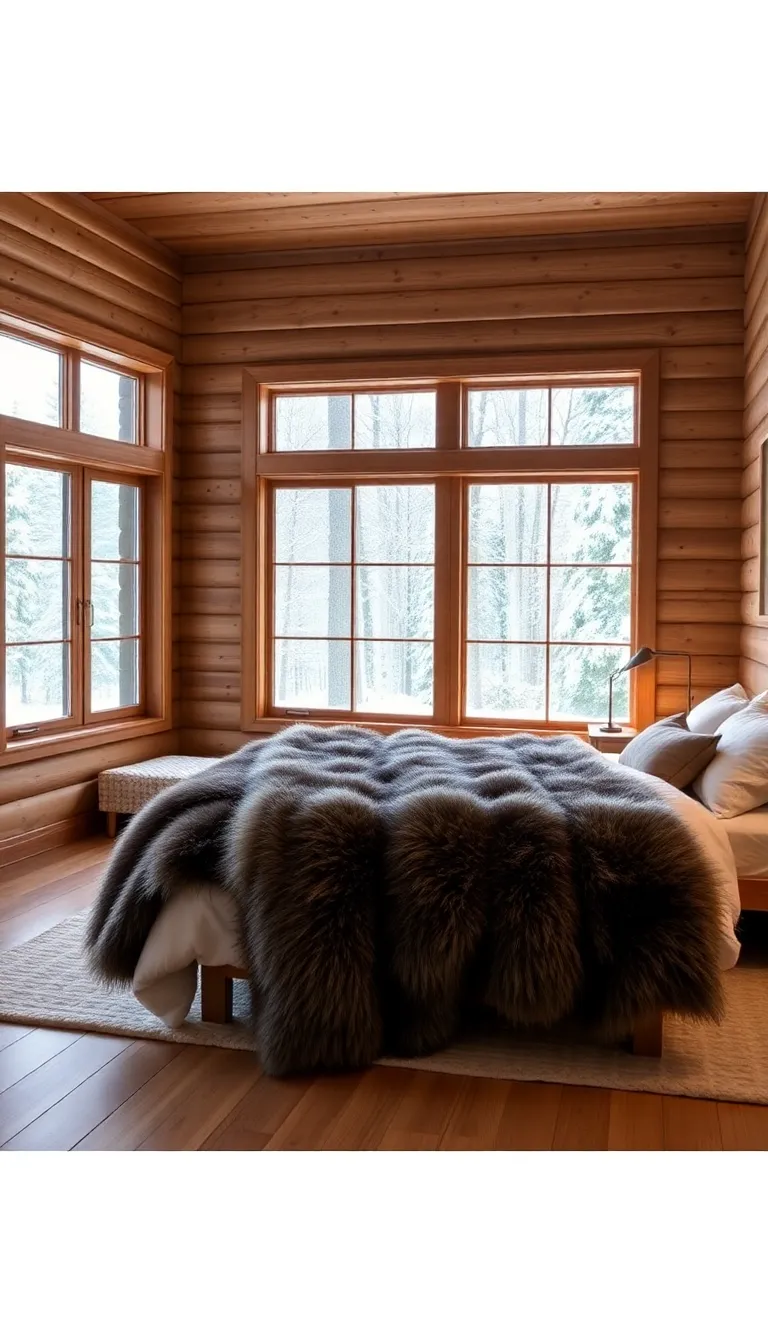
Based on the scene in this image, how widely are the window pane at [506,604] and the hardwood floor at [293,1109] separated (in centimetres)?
357

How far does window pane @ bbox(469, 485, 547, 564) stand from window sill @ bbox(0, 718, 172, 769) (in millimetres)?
2095

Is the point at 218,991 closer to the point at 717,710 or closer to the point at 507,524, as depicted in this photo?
the point at 717,710

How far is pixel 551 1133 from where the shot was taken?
2.62m

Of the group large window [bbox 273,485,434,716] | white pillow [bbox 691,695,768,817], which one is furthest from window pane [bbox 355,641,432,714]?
white pillow [bbox 691,695,768,817]

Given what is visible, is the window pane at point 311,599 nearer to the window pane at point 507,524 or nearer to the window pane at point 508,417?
the window pane at point 507,524

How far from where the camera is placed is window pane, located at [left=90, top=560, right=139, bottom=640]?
19.5 ft

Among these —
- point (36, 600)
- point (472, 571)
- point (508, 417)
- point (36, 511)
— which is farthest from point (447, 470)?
point (36, 600)

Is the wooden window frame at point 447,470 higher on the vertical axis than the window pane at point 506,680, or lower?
higher

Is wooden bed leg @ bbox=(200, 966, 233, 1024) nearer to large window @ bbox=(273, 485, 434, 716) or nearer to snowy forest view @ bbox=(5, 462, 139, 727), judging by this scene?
snowy forest view @ bbox=(5, 462, 139, 727)

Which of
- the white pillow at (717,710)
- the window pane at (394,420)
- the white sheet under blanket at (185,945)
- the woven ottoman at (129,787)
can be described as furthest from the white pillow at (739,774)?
the window pane at (394,420)

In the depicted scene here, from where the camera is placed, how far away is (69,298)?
5363 mm

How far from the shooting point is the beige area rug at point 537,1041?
2.94 metres

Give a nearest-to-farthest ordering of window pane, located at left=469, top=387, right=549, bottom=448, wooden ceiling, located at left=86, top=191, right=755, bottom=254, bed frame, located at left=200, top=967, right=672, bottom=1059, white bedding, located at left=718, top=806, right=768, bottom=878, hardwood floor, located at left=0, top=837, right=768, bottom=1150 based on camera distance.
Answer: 1. hardwood floor, located at left=0, top=837, right=768, bottom=1150
2. bed frame, located at left=200, top=967, right=672, bottom=1059
3. white bedding, located at left=718, top=806, right=768, bottom=878
4. wooden ceiling, located at left=86, top=191, right=755, bottom=254
5. window pane, located at left=469, top=387, right=549, bottom=448
